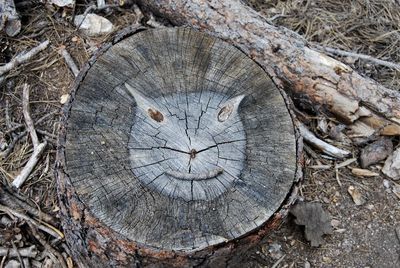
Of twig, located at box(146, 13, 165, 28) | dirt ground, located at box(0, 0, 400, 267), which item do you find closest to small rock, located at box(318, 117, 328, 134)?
dirt ground, located at box(0, 0, 400, 267)

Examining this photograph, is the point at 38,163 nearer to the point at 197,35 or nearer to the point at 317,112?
the point at 197,35

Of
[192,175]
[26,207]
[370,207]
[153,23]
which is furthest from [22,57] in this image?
[370,207]

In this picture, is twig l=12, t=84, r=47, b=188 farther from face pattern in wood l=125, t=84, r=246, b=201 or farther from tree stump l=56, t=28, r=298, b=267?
face pattern in wood l=125, t=84, r=246, b=201

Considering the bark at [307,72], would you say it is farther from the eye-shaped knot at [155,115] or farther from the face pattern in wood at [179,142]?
the eye-shaped knot at [155,115]

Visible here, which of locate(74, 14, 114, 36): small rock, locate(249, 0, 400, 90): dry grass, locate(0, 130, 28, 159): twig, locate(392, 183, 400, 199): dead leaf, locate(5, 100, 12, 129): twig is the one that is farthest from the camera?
locate(249, 0, 400, 90): dry grass

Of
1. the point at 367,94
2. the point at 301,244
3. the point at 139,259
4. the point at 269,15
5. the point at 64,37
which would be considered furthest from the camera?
the point at 269,15

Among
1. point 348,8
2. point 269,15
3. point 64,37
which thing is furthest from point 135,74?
point 348,8

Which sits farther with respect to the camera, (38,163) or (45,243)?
(38,163)
